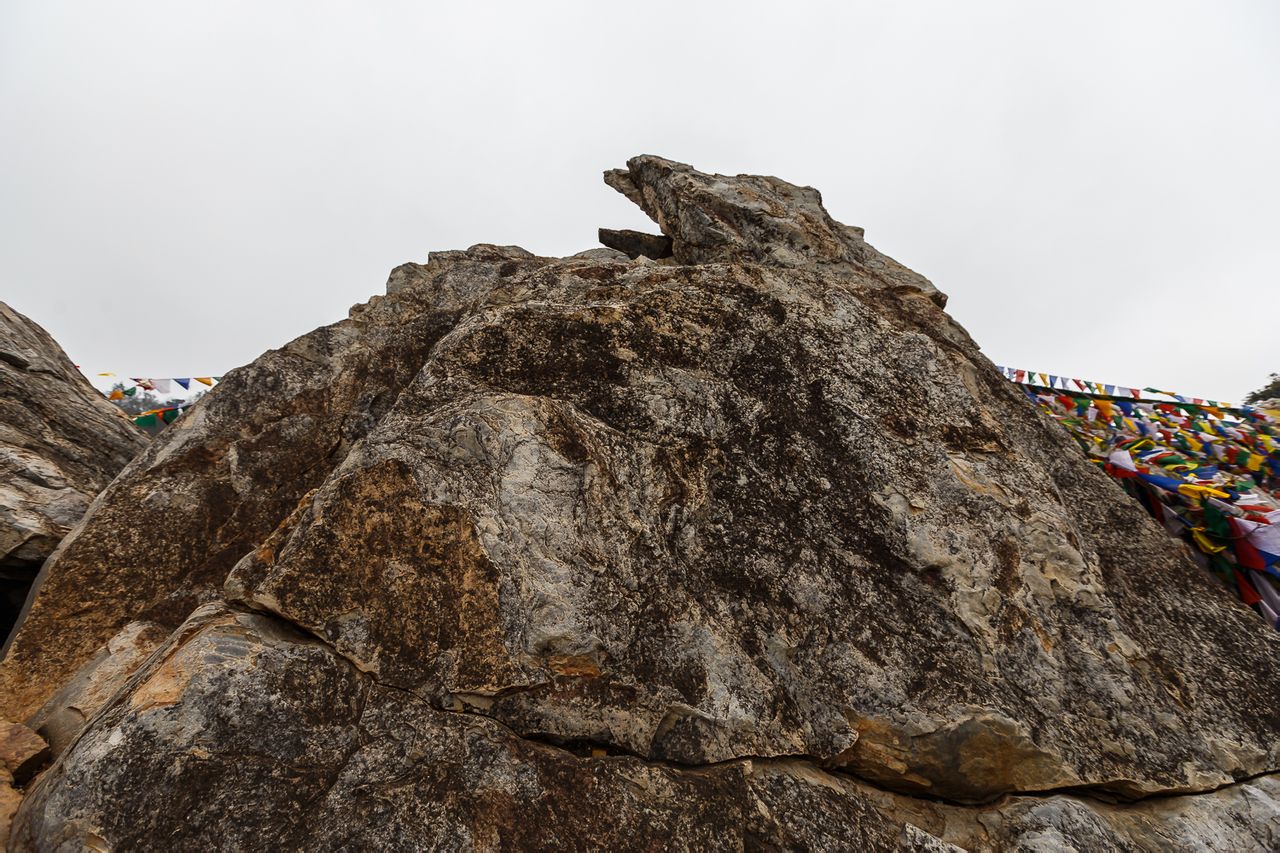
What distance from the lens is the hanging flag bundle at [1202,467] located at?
6.12m

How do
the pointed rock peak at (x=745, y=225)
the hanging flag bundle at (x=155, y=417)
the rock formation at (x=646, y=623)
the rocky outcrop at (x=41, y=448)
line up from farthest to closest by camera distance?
the hanging flag bundle at (x=155, y=417)
the pointed rock peak at (x=745, y=225)
the rocky outcrop at (x=41, y=448)
the rock formation at (x=646, y=623)

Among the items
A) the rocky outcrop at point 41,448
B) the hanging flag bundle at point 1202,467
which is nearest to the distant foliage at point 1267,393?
the hanging flag bundle at point 1202,467

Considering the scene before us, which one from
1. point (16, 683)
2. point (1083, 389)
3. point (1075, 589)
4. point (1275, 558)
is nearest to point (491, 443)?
point (16, 683)

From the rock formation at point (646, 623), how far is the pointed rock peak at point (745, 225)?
190cm

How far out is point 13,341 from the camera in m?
7.64

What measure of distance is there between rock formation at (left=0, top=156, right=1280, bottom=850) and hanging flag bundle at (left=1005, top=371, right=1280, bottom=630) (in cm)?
127

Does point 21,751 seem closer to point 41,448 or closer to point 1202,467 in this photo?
point 41,448

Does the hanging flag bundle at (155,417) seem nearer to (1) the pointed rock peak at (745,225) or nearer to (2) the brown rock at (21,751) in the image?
(1) the pointed rock peak at (745,225)

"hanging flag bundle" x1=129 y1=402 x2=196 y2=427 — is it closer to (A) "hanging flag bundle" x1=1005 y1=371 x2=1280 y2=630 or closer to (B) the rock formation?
(B) the rock formation

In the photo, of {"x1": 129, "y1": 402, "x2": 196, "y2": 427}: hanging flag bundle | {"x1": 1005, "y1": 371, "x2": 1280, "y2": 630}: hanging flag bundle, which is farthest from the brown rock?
{"x1": 129, "y1": 402, "x2": 196, "y2": 427}: hanging flag bundle

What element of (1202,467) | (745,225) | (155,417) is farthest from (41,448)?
(1202,467)

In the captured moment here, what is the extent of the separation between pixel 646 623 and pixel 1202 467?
8541 millimetres

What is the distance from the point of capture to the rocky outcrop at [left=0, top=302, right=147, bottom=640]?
18.3 ft

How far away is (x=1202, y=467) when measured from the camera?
8.69 metres
